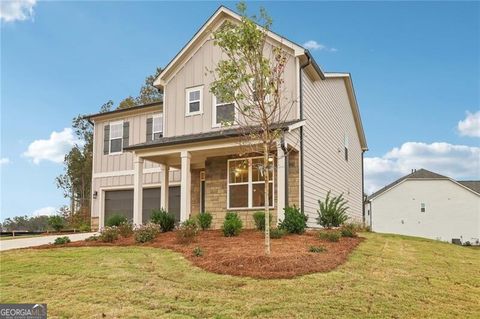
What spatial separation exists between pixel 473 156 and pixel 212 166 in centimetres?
2342

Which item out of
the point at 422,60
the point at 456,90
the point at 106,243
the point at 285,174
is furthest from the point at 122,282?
the point at 456,90

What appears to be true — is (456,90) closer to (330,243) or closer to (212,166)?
(212,166)

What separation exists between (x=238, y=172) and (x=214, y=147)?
6.37 feet

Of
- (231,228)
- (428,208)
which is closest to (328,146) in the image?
(231,228)

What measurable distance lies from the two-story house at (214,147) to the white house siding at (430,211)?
56.3 ft

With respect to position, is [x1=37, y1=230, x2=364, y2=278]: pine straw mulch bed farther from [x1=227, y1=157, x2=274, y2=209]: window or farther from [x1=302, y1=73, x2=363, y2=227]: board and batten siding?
[x1=302, y1=73, x2=363, y2=227]: board and batten siding

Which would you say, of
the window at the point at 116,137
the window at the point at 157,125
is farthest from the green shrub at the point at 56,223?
the window at the point at 157,125

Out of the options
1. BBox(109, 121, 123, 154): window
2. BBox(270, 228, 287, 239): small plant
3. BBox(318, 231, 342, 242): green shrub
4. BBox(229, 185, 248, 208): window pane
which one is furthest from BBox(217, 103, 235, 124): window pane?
BBox(109, 121, 123, 154): window

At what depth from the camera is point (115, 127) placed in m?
22.6

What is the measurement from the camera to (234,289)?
22.1 feet

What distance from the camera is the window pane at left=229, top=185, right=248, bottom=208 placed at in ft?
51.2

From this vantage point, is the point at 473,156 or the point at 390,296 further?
the point at 473,156

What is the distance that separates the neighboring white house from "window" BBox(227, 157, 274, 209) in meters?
24.6

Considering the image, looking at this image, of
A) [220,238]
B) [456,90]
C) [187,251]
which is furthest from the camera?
[456,90]
